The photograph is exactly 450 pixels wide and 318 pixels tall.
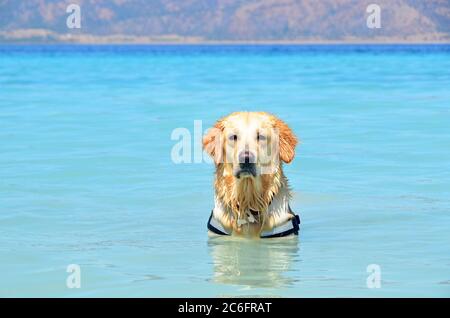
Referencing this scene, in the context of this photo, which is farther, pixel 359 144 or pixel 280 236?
pixel 359 144

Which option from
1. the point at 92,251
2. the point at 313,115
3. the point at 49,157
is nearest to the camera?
the point at 92,251

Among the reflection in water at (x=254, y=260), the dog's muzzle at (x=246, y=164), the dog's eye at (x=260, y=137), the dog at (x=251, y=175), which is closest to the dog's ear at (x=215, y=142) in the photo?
the dog at (x=251, y=175)

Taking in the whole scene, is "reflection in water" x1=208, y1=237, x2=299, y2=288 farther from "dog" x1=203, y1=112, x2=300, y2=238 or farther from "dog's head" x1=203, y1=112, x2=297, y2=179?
"dog's head" x1=203, y1=112, x2=297, y2=179

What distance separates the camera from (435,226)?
1061 centimetres

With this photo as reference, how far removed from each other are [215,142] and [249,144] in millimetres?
494

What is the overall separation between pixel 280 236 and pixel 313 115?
15757 mm

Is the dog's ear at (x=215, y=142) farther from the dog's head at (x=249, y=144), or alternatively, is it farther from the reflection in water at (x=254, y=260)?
the reflection in water at (x=254, y=260)

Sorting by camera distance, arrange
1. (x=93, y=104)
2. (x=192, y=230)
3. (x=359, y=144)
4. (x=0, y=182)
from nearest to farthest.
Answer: (x=192, y=230)
(x=0, y=182)
(x=359, y=144)
(x=93, y=104)

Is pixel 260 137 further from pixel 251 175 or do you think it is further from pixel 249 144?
pixel 251 175

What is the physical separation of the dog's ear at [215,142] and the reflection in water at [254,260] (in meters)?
0.75

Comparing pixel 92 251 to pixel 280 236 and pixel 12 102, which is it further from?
pixel 12 102

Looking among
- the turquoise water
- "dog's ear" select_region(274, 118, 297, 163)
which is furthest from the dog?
the turquoise water
